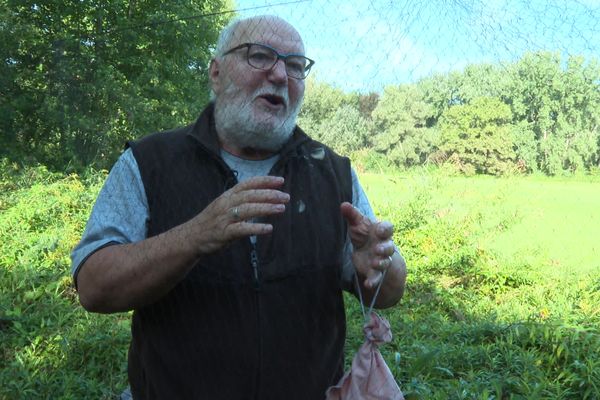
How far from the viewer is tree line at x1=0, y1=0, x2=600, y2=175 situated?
1.58 metres

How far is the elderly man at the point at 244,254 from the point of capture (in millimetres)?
1348

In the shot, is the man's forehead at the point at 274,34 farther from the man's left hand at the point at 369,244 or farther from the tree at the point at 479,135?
the tree at the point at 479,135

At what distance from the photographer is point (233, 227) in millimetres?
1077

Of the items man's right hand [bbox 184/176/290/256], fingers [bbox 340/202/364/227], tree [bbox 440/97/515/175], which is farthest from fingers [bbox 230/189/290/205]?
tree [bbox 440/97/515/175]

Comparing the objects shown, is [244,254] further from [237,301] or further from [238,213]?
[238,213]

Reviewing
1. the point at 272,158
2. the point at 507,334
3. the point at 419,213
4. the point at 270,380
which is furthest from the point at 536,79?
the point at 419,213

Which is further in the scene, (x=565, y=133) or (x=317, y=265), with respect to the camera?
(x=565, y=133)

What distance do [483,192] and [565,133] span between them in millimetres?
6401

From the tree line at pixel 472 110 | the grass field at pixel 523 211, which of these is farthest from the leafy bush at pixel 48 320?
the grass field at pixel 523 211

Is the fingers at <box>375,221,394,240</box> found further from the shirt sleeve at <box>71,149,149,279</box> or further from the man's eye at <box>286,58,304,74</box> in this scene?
the shirt sleeve at <box>71,149,149,279</box>

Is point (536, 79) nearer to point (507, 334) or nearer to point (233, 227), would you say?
point (233, 227)

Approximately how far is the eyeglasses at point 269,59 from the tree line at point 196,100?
0.11 m

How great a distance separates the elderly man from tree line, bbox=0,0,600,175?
203mm

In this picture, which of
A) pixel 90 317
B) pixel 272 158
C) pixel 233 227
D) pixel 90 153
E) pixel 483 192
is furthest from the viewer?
pixel 483 192
